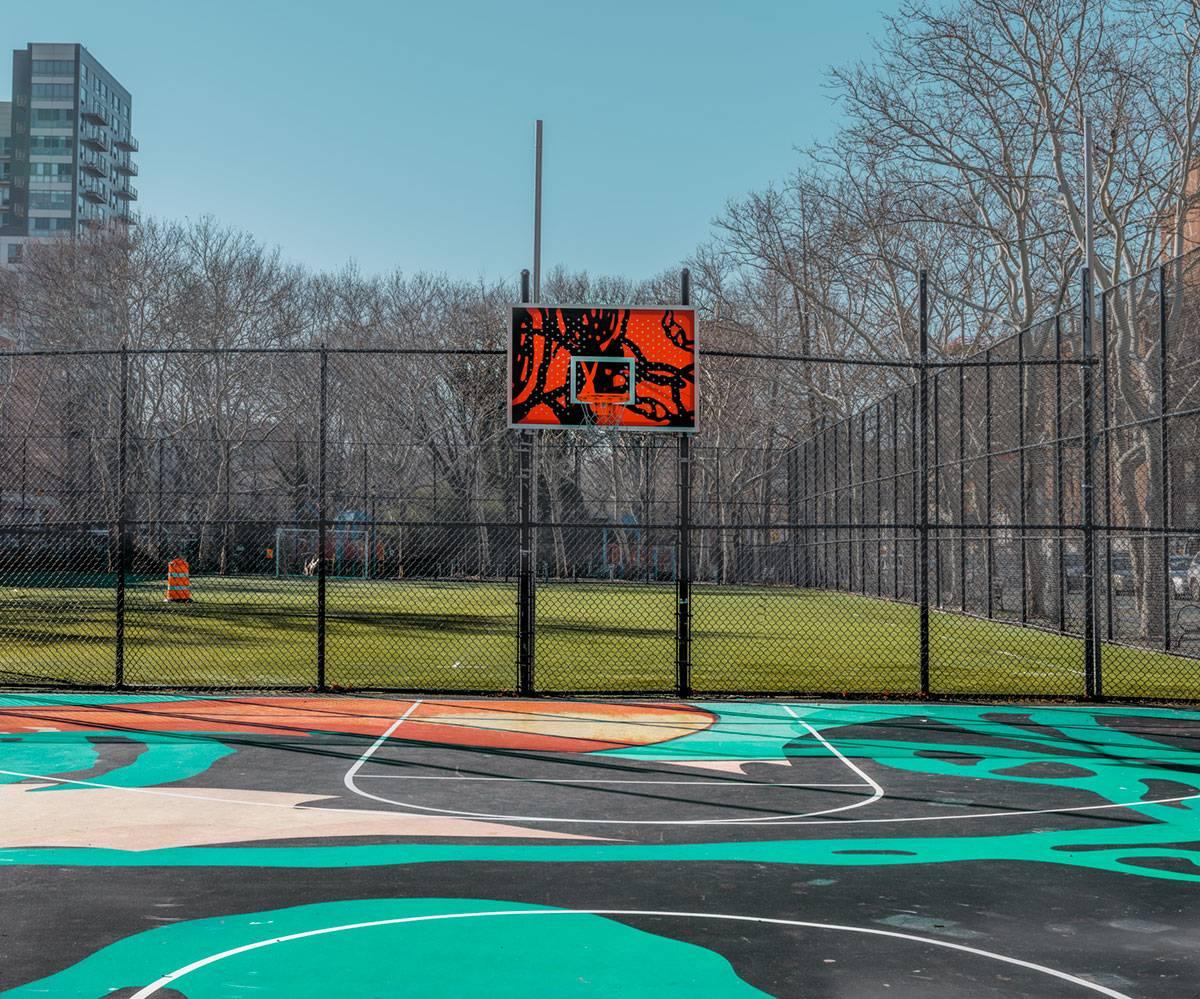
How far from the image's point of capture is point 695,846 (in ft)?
22.9

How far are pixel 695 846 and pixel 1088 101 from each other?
20.3 meters

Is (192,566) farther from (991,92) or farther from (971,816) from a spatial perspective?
(971,816)

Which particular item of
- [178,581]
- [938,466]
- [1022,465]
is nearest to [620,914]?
[1022,465]

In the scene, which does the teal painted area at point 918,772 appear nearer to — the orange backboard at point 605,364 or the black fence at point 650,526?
the black fence at point 650,526

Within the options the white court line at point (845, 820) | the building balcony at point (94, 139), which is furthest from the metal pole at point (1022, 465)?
the building balcony at point (94, 139)

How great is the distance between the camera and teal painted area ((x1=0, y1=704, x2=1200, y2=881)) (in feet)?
21.9

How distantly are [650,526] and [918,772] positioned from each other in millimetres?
3739

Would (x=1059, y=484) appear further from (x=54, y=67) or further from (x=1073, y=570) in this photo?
(x=54, y=67)

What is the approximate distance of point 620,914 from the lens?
18.5 ft

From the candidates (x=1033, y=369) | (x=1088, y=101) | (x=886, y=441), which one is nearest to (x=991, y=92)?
(x=1088, y=101)

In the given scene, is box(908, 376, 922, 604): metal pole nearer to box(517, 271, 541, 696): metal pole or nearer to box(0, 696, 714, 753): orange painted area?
box(517, 271, 541, 696): metal pole

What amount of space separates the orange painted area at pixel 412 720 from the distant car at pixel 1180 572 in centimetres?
1081

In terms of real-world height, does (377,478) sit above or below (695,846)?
above

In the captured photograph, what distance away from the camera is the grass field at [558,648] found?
14.7 meters
